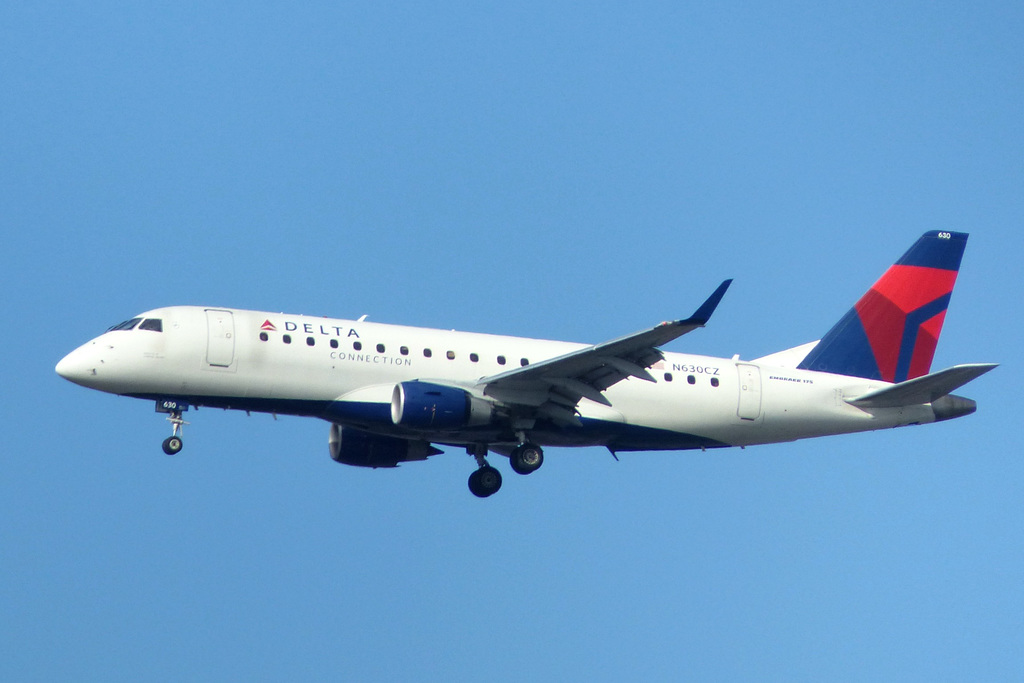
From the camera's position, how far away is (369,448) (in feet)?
137

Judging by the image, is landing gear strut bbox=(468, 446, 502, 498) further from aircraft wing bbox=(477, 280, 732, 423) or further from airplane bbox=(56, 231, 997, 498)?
aircraft wing bbox=(477, 280, 732, 423)

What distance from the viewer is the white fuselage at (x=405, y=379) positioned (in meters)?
36.5


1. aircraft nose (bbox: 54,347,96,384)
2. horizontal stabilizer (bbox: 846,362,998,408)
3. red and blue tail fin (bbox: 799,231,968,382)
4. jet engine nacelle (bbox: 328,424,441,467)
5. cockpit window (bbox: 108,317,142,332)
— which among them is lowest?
jet engine nacelle (bbox: 328,424,441,467)

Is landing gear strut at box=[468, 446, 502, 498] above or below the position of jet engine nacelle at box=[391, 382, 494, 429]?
below

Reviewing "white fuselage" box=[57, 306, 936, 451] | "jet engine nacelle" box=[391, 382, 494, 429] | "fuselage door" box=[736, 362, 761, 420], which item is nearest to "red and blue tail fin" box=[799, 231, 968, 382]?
"white fuselage" box=[57, 306, 936, 451]

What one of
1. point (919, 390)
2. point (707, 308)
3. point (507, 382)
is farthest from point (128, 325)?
point (919, 390)

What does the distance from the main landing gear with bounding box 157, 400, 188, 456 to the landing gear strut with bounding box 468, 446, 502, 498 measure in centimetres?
838

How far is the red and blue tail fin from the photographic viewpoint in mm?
43688

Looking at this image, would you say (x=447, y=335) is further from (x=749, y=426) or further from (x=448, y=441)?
(x=749, y=426)

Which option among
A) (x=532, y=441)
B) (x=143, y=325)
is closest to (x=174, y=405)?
(x=143, y=325)

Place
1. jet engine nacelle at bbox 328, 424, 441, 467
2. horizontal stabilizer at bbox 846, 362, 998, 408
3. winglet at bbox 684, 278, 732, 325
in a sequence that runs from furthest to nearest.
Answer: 1. jet engine nacelle at bbox 328, 424, 441, 467
2. horizontal stabilizer at bbox 846, 362, 998, 408
3. winglet at bbox 684, 278, 732, 325

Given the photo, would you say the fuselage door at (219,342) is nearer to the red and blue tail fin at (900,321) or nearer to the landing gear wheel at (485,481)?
the landing gear wheel at (485,481)

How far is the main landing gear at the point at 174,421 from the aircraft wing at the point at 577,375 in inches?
312

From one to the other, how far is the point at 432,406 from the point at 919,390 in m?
14.4
